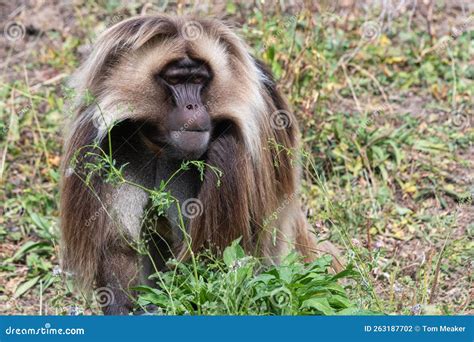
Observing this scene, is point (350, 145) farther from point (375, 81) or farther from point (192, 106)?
point (192, 106)

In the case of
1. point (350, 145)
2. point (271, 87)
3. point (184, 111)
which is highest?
point (184, 111)

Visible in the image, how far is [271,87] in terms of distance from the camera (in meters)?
6.69

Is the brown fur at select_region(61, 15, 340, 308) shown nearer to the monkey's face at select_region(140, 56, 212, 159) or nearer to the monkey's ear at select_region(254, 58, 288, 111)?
the monkey's face at select_region(140, 56, 212, 159)

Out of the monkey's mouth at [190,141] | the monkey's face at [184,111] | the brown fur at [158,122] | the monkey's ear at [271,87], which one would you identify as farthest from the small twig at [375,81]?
the monkey's mouth at [190,141]

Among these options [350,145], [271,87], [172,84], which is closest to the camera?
[172,84]

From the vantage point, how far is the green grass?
725 centimetres

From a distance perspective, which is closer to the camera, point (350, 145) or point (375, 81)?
point (350, 145)

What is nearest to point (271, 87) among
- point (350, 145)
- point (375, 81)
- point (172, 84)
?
point (172, 84)

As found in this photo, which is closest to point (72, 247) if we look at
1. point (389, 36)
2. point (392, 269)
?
point (392, 269)

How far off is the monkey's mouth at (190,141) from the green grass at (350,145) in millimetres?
693

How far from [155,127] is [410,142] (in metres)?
3.25

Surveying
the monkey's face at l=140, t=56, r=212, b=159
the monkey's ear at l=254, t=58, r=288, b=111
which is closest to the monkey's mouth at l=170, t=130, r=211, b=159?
the monkey's face at l=140, t=56, r=212, b=159

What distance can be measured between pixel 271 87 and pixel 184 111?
104 centimetres

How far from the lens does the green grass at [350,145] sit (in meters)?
7.25
